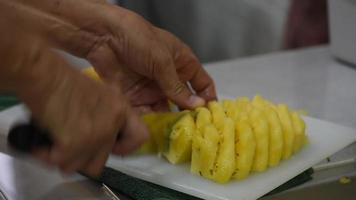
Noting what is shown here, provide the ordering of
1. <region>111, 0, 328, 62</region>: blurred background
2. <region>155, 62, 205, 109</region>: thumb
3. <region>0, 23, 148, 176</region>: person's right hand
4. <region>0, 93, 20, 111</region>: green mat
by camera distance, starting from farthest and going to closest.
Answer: <region>111, 0, 328, 62</region>: blurred background
<region>0, 93, 20, 111</region>: green mat
<region>155, 62, 205, 109</region>: thumb
<region>0, 23, 148, 176</region>: person's right hand

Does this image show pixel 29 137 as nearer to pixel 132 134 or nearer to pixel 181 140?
pixel 132 134

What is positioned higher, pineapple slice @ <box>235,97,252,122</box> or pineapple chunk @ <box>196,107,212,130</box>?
pineapple slice @ <box>235,97,252,122</box>

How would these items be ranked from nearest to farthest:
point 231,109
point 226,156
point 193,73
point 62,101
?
point 62,101 < point 226,156 < point 231,109 < point 193,73

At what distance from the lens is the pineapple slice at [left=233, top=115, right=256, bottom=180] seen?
2.66ft

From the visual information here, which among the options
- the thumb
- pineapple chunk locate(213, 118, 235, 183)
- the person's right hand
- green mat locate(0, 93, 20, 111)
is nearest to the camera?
the person's right hand

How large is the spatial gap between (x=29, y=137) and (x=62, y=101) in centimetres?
6

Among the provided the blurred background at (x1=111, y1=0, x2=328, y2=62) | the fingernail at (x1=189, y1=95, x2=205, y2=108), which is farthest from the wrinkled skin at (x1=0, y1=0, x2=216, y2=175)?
the blurred background at (x1=111, y1=0, x2=328, y2=62)

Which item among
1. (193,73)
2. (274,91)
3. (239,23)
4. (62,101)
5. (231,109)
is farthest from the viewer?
(239,23)

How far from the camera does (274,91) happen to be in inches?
46.9

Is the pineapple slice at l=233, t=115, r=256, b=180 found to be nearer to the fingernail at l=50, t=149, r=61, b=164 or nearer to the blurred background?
the fingernail at l=50, t=149, r=61, b=164

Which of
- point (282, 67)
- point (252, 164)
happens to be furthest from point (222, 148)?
point (282, 67)

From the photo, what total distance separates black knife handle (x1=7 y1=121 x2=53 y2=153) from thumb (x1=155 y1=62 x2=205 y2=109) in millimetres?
325

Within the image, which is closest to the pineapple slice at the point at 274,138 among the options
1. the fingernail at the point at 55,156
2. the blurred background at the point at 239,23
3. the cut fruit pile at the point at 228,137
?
the cut fruit pile at the point at 228,137

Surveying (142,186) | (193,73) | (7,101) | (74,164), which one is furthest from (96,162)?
(7,101)
